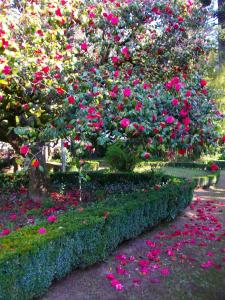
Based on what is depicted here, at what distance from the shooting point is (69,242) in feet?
12.1

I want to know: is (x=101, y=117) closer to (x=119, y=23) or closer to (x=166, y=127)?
(x=166, y=127)

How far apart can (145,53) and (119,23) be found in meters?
0.77

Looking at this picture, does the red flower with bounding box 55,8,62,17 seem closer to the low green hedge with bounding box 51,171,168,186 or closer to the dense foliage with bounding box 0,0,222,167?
the dense foliage with bounding box 0,0,222,167

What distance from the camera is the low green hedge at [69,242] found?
3.08 metres

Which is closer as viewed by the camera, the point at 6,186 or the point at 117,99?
the point at 117,99

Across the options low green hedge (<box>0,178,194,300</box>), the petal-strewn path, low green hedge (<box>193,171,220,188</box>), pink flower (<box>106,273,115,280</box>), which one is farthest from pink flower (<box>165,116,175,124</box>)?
low green hedge (<box>193,171,220,188</box>)

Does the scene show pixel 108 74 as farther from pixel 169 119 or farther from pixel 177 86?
pixel 169 119

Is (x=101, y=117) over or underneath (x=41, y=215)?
over

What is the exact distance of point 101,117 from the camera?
4105 millimetres

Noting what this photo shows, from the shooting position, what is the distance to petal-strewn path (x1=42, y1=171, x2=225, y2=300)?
3.55 m

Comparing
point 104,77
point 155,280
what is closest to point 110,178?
point 104,77

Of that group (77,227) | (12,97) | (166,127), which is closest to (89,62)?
(12,97)

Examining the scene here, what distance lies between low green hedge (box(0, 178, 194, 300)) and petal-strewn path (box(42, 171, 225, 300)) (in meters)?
0.14

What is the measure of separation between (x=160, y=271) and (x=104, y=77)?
2616mm
